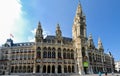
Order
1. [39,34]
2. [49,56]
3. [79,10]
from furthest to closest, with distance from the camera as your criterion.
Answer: [79,10] < [39,34] < [49,56]

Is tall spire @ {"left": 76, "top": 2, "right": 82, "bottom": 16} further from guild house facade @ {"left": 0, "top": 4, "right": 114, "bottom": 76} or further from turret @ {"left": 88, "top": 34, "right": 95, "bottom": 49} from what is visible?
turret @ {"left": 88, "top": 34, "right": 95, "bottom": 49}

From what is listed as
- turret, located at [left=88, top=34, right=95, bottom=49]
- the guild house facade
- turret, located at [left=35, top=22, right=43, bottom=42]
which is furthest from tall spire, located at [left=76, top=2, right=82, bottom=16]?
turret, located at [left=35, top=22, right=43, bottom=42]

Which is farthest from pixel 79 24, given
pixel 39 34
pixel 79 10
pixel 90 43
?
pixel 90 43

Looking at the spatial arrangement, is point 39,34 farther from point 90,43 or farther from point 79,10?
point 90,43

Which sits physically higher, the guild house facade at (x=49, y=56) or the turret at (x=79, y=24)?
the turret at (x=79, y=24)

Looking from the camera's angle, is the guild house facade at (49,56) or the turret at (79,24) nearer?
the guild house facade at (49,56)

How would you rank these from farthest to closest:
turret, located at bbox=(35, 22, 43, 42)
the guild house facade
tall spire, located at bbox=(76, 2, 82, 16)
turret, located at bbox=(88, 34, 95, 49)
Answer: turret, located at bbox=(88, 34, 95, 49) < tall spire, located at bbox=(76, 2, 82, 16) < turret, located at bbox=(35, 22, 43, 42) < the guild house facade

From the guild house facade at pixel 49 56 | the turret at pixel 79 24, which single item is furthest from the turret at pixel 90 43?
the turret at pixel 79 24

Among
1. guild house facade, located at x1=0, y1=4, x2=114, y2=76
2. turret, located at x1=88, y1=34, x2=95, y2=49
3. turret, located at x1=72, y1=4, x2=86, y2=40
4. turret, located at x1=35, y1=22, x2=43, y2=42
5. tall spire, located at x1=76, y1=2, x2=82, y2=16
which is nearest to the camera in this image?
guild house facade, located at x1=0, y1=4, x2=114, y2=76

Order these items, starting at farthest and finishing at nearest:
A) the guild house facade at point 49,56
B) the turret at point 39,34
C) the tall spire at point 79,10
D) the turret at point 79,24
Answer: the tall spire at point 79,10 → the turret at point 79,24 → the turret at point 39,34 → the guild house facade at point 49,56

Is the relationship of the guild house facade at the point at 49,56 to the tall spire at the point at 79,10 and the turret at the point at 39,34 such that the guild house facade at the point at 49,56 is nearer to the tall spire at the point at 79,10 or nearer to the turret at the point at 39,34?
the turret at the point at 39,34

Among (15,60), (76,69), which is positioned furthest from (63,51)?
(15,60)

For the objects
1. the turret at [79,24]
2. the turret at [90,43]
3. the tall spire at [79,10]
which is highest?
the tall spire at [79,10]

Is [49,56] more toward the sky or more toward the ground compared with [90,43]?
more toward the ground
